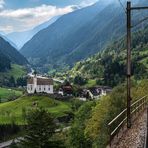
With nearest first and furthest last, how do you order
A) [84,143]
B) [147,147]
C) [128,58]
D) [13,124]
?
[147,147]
[128,58]
[84,143]
[13,124]

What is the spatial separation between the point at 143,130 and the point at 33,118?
27293 millimetres

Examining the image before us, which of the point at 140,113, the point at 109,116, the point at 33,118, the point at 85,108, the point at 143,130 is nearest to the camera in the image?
the point at 143,130

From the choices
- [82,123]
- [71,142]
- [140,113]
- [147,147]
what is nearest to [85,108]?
[82,123]

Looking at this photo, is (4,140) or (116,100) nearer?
(116,100)

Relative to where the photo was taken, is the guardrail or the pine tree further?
the pine tree

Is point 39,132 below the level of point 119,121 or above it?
below

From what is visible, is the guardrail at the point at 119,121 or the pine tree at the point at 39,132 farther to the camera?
the pine tree at the point at 39,132

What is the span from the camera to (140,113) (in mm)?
45000

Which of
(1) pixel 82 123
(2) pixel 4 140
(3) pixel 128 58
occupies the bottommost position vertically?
(2) pixel 4 140

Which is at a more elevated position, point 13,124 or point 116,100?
point 116,100

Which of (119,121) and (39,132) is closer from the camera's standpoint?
(119,121)

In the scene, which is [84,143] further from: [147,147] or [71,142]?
[147,147]

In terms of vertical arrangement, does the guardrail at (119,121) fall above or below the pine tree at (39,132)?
above

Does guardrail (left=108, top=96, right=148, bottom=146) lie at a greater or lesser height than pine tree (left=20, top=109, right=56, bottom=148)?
greater
